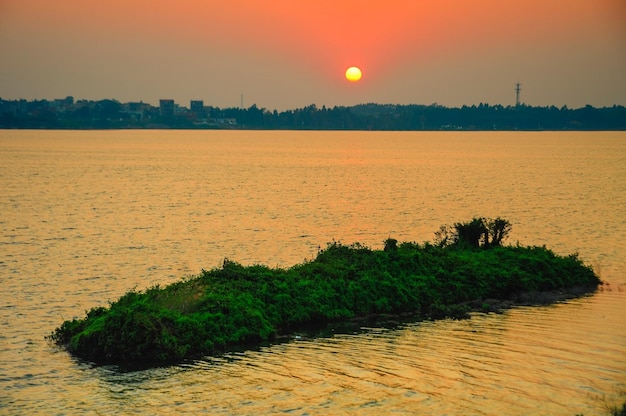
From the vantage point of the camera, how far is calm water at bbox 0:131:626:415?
22344mm

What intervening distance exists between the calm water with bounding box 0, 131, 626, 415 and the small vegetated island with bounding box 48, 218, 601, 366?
117 centimetres

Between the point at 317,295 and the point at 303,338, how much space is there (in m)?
3.18

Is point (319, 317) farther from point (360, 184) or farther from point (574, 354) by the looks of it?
point (360, 184)

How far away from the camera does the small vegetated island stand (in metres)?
26.3

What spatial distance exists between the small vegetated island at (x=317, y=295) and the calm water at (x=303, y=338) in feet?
3.83

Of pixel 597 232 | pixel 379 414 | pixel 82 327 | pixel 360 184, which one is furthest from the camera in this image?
pixel 360 184

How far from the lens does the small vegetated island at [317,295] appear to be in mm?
26344

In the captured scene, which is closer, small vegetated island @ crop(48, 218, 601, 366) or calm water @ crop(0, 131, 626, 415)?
calm water @ crop(0, 131, 626, 415)

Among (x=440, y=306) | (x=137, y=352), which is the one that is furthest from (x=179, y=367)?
(x=440, y=306)

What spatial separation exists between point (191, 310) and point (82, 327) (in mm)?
3971

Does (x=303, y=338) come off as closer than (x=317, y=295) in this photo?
Yes

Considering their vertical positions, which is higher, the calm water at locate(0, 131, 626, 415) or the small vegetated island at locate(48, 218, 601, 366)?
the small vegetated island at locate(48, 218, 601, 366)

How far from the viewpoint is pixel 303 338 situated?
28594 mm

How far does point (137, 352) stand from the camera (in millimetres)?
25609
